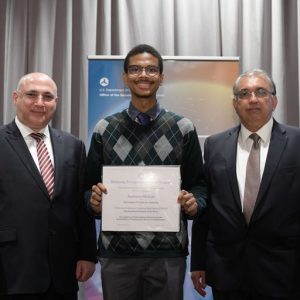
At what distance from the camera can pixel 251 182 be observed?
2359mm

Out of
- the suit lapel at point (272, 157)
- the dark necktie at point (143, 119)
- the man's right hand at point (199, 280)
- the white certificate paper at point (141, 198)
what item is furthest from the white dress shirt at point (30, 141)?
the suit lapel at point (272, 157)

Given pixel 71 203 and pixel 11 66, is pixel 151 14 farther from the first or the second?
pixel 71 203

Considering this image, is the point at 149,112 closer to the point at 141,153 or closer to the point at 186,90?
the point at 141,153

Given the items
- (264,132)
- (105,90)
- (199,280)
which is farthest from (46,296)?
(105,90)

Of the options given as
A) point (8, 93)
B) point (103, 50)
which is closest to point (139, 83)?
point (103, 50)

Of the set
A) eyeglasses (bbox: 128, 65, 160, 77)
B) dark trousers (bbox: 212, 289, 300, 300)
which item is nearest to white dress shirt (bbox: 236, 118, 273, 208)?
dark trousers (bbox: 212, 289, 300, 300)

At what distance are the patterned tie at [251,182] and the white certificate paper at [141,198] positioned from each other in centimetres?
39

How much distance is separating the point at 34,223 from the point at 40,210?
8 centimetres

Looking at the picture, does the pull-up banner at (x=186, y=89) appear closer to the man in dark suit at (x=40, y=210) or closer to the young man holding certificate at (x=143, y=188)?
the man in dark suit at (x=40, y=210)

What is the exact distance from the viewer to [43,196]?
2445mm

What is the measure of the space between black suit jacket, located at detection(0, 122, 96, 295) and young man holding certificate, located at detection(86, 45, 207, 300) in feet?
0.65

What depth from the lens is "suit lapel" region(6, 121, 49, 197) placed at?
8.04ft

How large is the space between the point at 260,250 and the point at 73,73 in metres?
2.71

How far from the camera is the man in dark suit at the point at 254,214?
7.46ft
